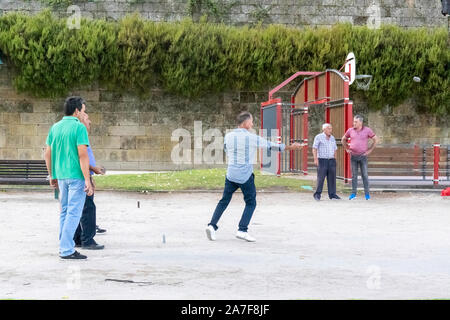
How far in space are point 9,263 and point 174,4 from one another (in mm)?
17161

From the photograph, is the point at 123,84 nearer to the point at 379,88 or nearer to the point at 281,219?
the point at 379,88

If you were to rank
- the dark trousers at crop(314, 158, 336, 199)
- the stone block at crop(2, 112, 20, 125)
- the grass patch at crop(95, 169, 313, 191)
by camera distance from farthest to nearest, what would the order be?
the stone block at crop(2, 112, 20, 125) < the grass patch at crop(95, 169, 313, 191) < the dark trousers at crop(314, 158, 336, 199)

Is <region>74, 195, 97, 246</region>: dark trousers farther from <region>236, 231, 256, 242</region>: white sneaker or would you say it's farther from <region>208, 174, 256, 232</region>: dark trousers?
<region>236, 231, 256, 242</region>: white sneaker

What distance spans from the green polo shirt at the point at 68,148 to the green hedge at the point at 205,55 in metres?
14.5

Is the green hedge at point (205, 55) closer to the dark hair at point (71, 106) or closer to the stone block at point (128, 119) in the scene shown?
the stone block at point (128, 119)

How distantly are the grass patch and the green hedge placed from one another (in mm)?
4608

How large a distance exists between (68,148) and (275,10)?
55.7ft

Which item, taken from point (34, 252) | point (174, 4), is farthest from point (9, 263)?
point (174, 4)

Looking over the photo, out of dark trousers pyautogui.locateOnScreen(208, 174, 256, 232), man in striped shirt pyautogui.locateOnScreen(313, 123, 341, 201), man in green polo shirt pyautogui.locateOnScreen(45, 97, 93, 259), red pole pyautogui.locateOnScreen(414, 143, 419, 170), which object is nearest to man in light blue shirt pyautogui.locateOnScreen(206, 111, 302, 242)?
dark trousers pyautogui.locateOnScreen(208, 174, 256, 232)

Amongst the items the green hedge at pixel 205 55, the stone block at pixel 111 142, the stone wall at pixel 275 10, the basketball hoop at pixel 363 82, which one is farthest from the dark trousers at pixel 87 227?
the stone wall at pixel 275 10

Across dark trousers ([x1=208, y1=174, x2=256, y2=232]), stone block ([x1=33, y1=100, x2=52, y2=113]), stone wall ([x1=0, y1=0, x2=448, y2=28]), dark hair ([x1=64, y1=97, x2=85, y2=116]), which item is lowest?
dark trousers ([x1=208, y1=174, x2=256, y2=232])

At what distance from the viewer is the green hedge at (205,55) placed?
22328 millimetres

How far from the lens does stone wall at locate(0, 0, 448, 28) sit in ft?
77.6

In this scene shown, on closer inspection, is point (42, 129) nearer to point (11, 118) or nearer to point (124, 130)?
point (11, 118)
